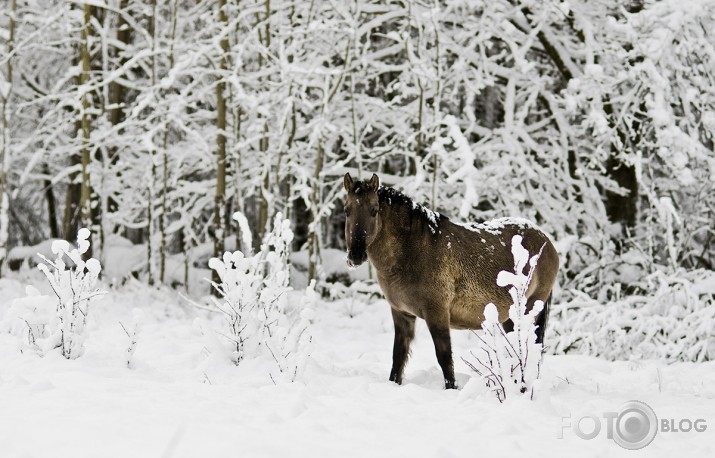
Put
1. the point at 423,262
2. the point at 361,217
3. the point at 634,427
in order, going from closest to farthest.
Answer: the point at 634,427 → the point at 361,217 → the point at 423,262

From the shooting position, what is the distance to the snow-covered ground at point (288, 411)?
9.72 ft

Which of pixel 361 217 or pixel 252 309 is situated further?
pixel 252 309

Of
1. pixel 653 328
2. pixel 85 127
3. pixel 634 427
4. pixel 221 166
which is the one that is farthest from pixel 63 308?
pixel 85 127

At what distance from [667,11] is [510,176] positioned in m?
3.23

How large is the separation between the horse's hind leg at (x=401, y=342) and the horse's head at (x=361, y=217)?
2.58 feet

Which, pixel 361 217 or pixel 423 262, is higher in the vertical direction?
pixel 361 217

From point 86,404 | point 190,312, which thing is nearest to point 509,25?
point 190,312

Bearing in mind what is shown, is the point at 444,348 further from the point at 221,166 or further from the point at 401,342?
the point at 221,166

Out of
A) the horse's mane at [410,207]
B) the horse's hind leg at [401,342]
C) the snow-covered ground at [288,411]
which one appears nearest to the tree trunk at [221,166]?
the snow-covered ground at [288,411]

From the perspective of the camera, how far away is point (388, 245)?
5.21 m

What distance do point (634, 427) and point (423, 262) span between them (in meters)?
2.07

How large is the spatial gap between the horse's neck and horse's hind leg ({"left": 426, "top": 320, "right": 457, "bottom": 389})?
0.55 meters

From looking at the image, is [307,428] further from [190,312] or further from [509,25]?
[509,25]

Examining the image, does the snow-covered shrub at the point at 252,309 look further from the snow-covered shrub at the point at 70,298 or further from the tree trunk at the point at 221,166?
A: the tree trunk at the point at 221,166
